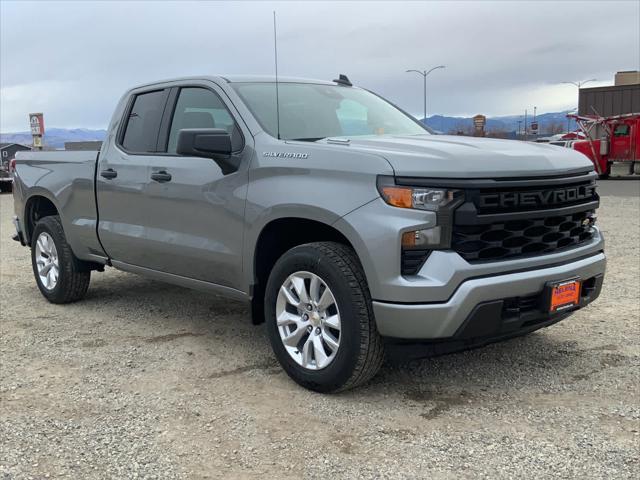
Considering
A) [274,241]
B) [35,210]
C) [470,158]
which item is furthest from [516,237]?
[35,210]

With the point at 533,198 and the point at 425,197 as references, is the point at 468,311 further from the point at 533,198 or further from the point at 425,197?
the point at 533,198

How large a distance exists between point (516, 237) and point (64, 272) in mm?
4217

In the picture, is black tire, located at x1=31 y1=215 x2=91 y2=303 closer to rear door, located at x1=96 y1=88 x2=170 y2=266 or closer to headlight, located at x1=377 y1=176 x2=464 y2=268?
rear door, located at x1=96 y1=88 x2=170 y2=266

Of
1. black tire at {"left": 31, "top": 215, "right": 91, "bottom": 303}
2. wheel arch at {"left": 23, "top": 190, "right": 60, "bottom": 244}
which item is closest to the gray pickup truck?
black tire at {"left": 31, "top": 215, "right": 91, "bottom": 303}

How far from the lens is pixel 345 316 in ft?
11.8

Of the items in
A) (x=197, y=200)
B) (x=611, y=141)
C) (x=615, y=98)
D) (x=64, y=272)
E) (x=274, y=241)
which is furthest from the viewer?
(x=615, y=98)

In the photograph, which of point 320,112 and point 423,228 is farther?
point 320,112

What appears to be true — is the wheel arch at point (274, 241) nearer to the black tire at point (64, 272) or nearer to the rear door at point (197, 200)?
the rear door at point (197, 200)

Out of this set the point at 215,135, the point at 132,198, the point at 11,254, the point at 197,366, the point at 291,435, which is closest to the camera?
the point at 291,435

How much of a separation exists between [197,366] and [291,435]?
1272 millimetres

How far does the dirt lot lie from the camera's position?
307 cm

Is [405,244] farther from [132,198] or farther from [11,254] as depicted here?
[11,254]

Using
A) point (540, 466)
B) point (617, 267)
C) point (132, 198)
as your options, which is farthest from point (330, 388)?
point (617, 267)

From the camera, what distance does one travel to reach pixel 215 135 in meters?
4.06
